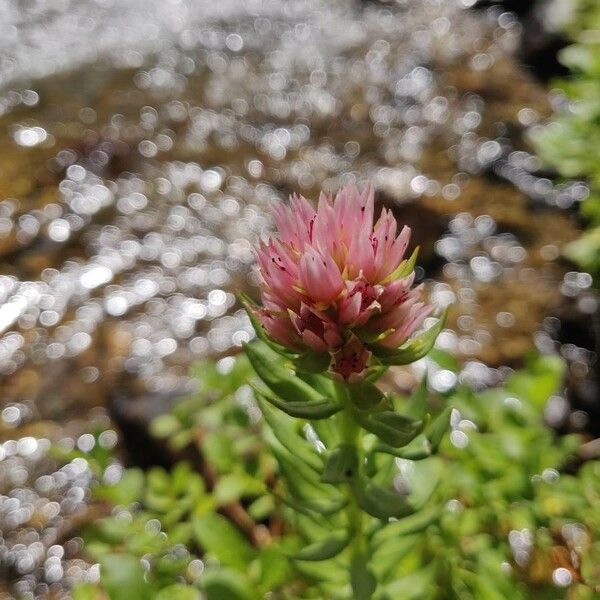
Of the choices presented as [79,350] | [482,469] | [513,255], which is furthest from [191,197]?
[482,469]

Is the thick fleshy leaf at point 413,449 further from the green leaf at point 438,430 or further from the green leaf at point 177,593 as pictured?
the green leaf at point 177,593

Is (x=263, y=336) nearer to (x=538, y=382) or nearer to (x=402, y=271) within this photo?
(x=402, y=271)

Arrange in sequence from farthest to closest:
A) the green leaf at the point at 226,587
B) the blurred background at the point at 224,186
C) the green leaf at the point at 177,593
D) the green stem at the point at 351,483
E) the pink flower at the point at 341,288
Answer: the blurred background at the point at 224,186, the green leaf at the point at 177,593, the green leaf at the point at 226,587, the green stem at the point at 351,483, the pink flower at the point at 341,288

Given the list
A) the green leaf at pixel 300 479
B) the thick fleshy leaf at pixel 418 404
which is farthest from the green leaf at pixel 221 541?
the thick fleshy leaf at pixel 418 404

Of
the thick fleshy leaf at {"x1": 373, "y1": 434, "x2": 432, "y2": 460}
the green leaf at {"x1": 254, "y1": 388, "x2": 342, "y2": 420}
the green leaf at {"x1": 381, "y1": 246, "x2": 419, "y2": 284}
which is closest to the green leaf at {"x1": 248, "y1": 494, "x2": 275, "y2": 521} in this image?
the thick fleshy leaf at {"x1": 373, "y1": 434, "x2": 432, "y2": 460}

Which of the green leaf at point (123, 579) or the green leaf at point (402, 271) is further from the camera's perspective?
the green leaf at point (123, 579)

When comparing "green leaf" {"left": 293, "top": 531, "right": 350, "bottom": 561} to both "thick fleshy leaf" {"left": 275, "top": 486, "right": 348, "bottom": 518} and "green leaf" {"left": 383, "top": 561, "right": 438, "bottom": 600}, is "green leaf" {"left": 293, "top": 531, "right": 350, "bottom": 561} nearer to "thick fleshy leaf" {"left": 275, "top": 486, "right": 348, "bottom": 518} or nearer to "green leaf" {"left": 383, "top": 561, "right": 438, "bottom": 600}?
"thick fleshy leaf" {"left": 275, "top": 486, "right": 348, "bottom": 518}

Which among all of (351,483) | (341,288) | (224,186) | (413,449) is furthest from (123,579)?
(224,186)
